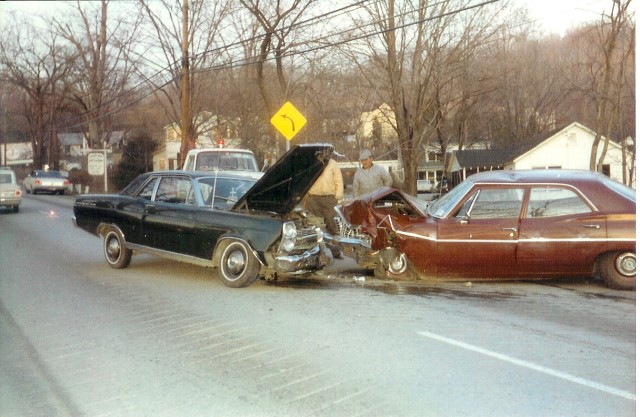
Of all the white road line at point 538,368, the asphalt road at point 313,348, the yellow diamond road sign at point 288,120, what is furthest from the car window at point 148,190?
the yellow diamond road sign at point 288,120

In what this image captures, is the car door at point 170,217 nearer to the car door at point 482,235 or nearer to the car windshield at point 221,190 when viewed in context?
the car windshield at point 221,190

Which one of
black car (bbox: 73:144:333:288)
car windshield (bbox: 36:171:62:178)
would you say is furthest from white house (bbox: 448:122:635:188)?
car windshield (bbox: 36:171:62:178)

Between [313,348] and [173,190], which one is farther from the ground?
[173,190]

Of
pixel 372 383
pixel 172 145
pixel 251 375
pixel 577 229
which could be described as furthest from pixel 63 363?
pixel 172 145

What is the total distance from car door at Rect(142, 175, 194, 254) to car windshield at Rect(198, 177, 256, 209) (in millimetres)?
250

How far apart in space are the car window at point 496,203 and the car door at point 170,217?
12.9ft

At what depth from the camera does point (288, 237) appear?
866 centimetres

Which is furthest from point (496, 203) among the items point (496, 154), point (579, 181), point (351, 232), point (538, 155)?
point (538, 155)

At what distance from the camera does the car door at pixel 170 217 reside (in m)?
9.37

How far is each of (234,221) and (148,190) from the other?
7.18ft

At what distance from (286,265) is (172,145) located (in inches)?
2019

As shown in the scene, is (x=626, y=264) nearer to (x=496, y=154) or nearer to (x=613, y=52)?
(x=613, y=52)

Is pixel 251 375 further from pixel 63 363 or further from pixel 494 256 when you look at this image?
pixel 494 256

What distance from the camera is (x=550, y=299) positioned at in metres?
8.30
